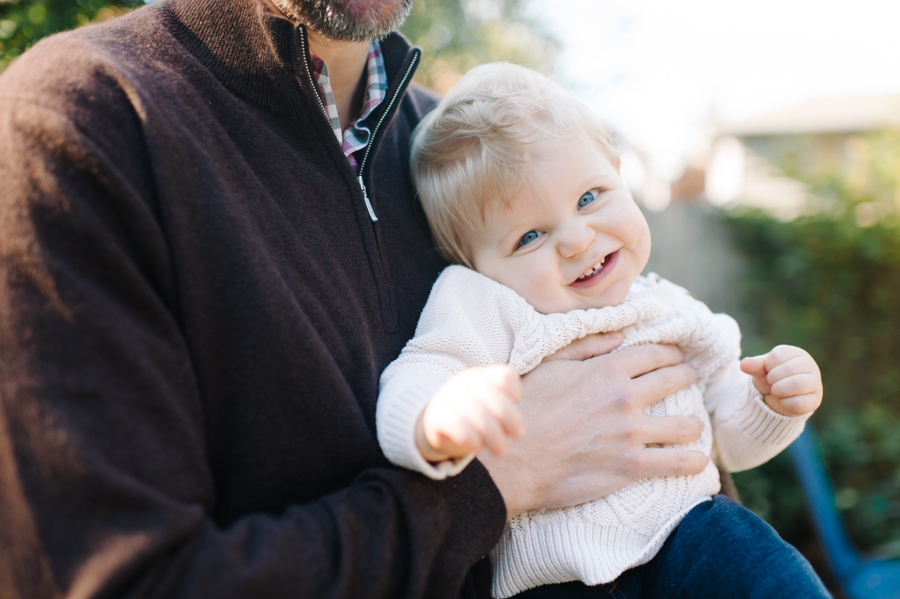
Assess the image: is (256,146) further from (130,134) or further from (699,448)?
(699,448)

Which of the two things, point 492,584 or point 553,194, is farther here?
point 553,194

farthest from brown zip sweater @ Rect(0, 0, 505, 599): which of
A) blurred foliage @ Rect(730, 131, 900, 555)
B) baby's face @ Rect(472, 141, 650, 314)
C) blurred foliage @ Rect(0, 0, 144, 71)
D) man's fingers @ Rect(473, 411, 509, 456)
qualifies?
blurred foliage @ Rect(730, 131, 900, 555)

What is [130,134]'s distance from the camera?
102cm

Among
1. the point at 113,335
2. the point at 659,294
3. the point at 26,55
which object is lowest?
the point at 659,294

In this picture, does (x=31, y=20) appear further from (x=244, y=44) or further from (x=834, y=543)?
(x=834, y=543)

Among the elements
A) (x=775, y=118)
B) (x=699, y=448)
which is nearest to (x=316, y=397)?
(x=699, y=448)

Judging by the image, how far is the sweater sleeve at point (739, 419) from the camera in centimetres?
162

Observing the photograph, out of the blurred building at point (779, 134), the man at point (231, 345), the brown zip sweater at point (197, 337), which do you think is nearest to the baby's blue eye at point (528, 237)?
the man at point (231, 345)

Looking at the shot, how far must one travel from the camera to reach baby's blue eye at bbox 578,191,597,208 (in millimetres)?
1621

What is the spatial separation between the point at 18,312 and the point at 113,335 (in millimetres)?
121

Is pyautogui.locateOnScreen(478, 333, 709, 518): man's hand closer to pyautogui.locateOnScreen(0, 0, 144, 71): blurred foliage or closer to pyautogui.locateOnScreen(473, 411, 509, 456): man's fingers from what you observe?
pyautogui.locateOnScreen(473, 411, 509, 456): man's fingers

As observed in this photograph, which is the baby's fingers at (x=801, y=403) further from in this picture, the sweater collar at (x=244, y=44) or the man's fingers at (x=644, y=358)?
the sweater collar at (x=244, y=44)

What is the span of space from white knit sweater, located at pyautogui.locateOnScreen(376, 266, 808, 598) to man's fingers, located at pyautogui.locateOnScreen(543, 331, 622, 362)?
0.03 m

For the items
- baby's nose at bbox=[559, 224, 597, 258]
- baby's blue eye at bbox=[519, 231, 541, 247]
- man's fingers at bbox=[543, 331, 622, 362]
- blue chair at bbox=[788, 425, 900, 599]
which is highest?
baby's nose at bbox=[559, 224, 597, 258]
